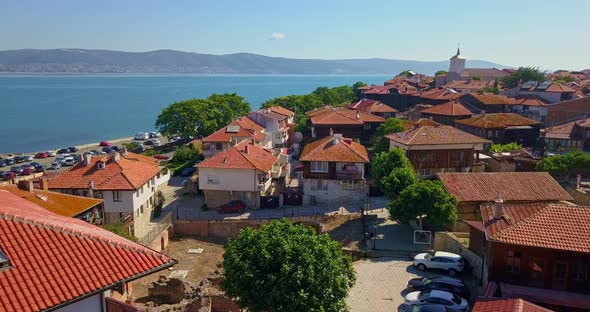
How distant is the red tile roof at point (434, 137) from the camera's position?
4638cm

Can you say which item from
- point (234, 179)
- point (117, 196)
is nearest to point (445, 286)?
point (234, 179)

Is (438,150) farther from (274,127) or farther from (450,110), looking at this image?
(274,127)

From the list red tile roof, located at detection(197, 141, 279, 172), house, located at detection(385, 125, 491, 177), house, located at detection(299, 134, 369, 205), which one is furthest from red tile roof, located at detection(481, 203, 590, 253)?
red tile roof, located at detection(197, 141, 279, 172)

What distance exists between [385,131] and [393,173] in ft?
65.7

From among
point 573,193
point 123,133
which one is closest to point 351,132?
point 573,193

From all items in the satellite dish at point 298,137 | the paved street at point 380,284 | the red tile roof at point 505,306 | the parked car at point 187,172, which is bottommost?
the paved street at point 380,284

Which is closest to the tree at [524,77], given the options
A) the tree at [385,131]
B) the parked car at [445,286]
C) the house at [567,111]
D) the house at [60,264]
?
the house at [567,111]

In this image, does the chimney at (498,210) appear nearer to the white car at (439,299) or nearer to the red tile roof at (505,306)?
the white car at (439,299)

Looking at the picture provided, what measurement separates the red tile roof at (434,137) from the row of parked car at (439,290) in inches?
715

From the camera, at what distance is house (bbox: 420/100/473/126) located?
63.7 meters

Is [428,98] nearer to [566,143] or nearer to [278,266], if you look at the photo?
[566,143]

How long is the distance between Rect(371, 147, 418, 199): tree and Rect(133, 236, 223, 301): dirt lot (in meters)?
14.4

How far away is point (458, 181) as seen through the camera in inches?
1460

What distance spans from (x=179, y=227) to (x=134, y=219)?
4.68 m
